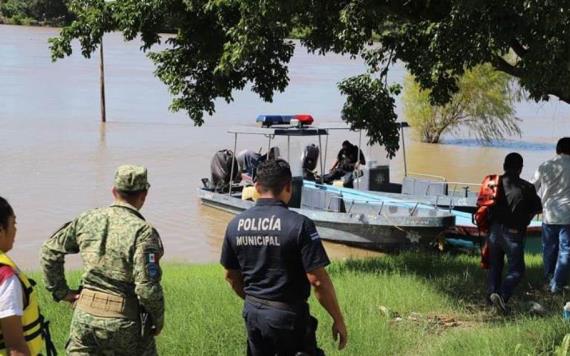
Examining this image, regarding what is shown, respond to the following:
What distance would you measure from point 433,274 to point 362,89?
2.19m

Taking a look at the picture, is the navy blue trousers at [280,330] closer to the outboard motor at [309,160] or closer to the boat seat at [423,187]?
the boat seat at [423,187]

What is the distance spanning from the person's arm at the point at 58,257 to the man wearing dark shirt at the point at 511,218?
405 centimetres

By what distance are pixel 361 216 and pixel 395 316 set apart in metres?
6.52

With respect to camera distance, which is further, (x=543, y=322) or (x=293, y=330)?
(x=543, y=322)

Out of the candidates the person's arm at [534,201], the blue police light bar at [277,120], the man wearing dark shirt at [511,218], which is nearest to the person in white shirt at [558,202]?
the man wearing dark shirt at [511,218]

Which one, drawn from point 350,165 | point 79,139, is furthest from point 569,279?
point 79,139

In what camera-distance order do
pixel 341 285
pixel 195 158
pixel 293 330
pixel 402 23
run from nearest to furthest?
pixel 293 330 < pixel 341 285 < pixel 402 23 < pixel 195 158

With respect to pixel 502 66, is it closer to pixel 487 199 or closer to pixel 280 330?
pixel 487 199

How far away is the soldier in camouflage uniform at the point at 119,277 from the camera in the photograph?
3781mm

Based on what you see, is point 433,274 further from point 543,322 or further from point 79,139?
point 79,139

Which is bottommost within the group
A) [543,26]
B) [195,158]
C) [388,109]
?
[195,158]

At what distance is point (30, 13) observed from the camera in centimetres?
8931

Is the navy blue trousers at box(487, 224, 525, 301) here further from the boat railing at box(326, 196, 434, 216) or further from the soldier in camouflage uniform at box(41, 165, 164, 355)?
the boat railing at box(326, 196, 434, 216)

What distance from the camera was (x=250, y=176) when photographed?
16.5 meters
